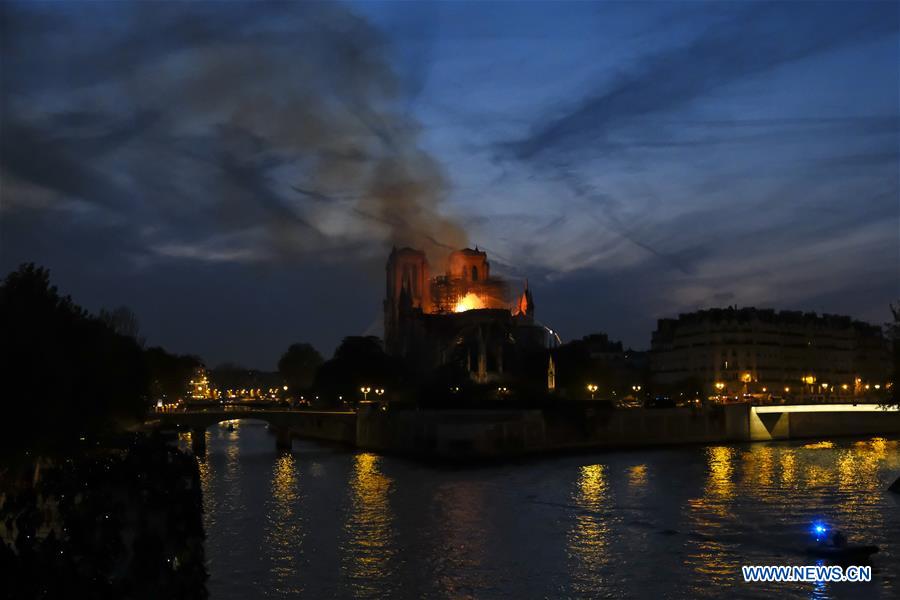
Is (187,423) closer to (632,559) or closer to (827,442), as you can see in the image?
(827,442)

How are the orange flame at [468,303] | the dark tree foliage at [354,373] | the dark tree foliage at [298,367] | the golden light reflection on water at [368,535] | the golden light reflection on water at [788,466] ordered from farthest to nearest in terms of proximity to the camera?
the dark tree foliage at [298,367]
the orange flame at [468,303]
the dark tree foliage at [354,373]
the golden light reflection on water at [788,466]
the golden light reflection on water at [368,535]

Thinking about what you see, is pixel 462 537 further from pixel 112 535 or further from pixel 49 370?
pixel 112 535

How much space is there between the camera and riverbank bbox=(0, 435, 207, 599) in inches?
403

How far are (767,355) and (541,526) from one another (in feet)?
337

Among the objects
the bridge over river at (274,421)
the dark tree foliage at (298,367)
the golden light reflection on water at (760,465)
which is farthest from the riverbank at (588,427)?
the dark tree foliage at (298,367)

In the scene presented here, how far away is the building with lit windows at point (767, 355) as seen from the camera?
131 m

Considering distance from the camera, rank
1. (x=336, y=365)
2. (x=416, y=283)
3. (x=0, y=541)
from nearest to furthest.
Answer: (x=0, y=541), (x=336, y=365), (x=416, y=283)

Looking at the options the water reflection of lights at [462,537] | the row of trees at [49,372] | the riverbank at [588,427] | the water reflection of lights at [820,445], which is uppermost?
the row of trees at [49,372]

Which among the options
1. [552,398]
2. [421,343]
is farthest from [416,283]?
[552,398]

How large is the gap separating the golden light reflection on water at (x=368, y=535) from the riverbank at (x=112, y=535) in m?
15.7

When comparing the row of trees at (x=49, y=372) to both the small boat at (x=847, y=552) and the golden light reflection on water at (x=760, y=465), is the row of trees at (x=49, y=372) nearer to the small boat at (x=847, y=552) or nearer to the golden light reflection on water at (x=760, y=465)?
the small boat at (x=847, y=552)

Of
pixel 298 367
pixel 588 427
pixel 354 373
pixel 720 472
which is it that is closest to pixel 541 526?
pixel 720 472

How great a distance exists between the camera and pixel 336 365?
125812mm

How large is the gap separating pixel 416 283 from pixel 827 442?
98568mm
